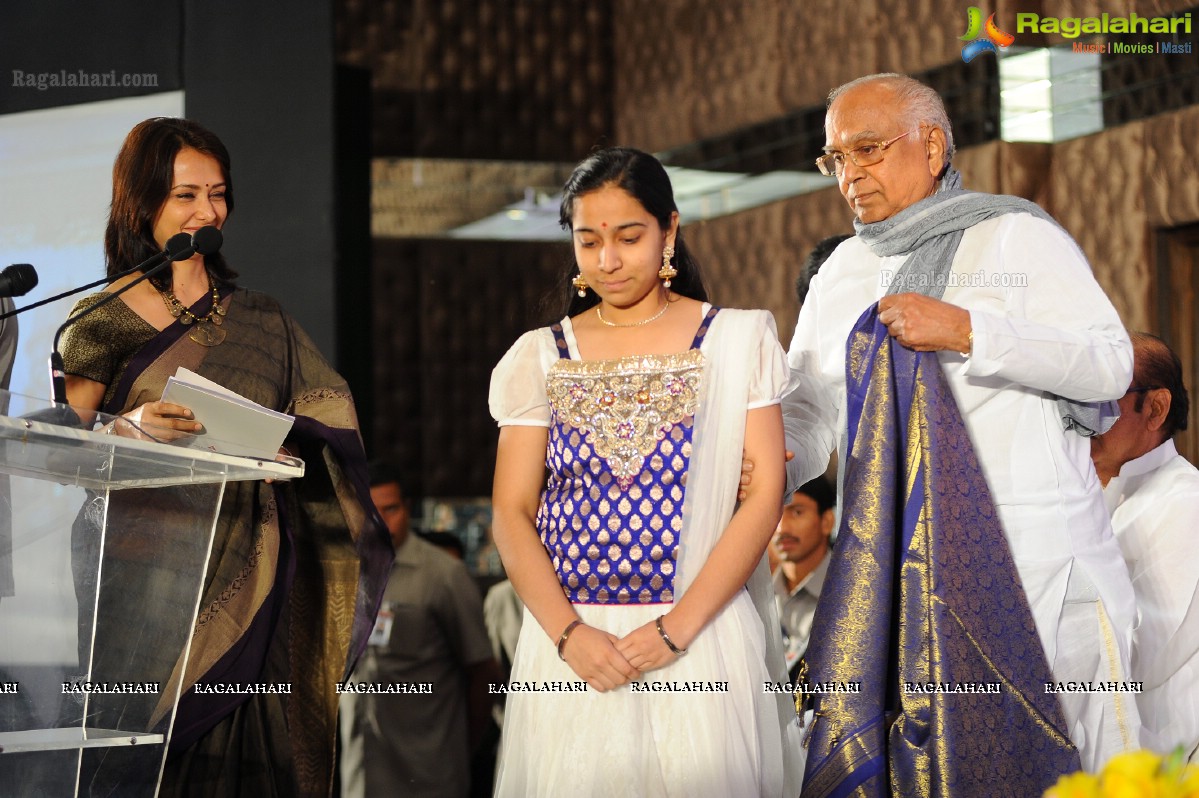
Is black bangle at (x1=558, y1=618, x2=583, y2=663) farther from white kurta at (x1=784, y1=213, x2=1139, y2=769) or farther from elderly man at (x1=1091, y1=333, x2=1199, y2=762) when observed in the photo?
elderly man at (x1=1091, y1=333, x2=1199, y2=762)

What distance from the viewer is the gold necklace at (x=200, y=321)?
9.29ft

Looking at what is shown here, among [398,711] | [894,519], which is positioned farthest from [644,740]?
[398,711]

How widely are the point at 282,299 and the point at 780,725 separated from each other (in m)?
2.04

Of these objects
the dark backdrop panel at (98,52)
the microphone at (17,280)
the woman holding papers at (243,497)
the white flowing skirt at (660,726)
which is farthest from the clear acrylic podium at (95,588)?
the dark backdrop panel at (98,52)

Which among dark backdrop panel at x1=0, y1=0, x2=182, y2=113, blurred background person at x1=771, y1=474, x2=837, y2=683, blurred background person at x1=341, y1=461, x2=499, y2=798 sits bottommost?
blurred background person at x1=341, y1=461, x2=499, y2=798

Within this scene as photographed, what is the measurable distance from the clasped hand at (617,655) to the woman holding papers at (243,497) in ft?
2.12

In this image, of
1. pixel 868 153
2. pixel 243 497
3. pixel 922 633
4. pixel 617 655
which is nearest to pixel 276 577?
pixel 243 497

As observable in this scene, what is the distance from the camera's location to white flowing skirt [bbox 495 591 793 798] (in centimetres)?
244

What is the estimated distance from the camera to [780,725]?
8.59 ft

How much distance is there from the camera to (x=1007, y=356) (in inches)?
102

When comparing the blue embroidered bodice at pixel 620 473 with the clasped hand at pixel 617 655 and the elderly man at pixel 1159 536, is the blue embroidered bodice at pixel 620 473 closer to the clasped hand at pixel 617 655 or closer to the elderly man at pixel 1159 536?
the clasped hand at pixel 617 655

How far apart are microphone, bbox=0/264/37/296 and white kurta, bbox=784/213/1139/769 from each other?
1.37 m

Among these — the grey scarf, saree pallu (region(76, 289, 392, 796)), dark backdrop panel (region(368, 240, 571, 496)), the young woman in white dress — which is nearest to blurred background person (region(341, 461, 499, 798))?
dark backdrop panel (region(368, 240, 571, 496))

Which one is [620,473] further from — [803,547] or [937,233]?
[803,547]
